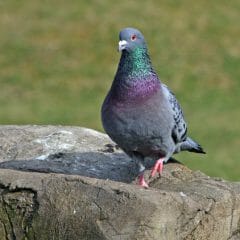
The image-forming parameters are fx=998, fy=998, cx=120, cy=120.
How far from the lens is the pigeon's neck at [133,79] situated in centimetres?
653

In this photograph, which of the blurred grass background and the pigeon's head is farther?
the blurred grass background

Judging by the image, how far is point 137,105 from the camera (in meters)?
6.54

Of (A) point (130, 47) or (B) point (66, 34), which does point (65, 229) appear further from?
(B) point (66, 34)

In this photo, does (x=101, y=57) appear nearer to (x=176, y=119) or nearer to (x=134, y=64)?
(x=176, y=119)

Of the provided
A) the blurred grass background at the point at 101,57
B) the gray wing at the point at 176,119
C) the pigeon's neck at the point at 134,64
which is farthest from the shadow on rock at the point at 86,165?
the blurred grass background at the point at 101,57

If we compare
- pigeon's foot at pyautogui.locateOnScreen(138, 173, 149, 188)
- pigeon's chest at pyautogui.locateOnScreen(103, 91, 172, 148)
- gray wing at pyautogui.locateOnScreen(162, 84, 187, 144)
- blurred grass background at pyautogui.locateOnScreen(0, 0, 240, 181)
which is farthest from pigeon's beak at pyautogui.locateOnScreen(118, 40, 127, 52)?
blurred grass background at pyautogui.locateOnScreen(0, 0, 240, 181)

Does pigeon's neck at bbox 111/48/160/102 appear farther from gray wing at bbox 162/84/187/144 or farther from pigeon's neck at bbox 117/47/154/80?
gray wing at bbox 162/84/187/144

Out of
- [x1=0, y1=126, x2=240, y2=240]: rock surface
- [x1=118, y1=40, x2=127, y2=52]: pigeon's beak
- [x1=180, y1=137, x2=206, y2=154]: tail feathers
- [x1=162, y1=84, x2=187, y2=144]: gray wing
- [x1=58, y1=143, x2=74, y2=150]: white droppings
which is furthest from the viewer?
[x1=58, y1=143, x2=74, y2=150]: white droppings

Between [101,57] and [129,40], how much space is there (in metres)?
12.1

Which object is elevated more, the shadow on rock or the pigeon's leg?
the pigeon's leg

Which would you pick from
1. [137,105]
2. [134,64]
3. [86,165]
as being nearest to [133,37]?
[134,64]

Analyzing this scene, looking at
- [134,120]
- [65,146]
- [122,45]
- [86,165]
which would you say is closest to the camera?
[122,45]

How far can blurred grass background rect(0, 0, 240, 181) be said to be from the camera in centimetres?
1543

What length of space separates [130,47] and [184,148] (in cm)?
126
